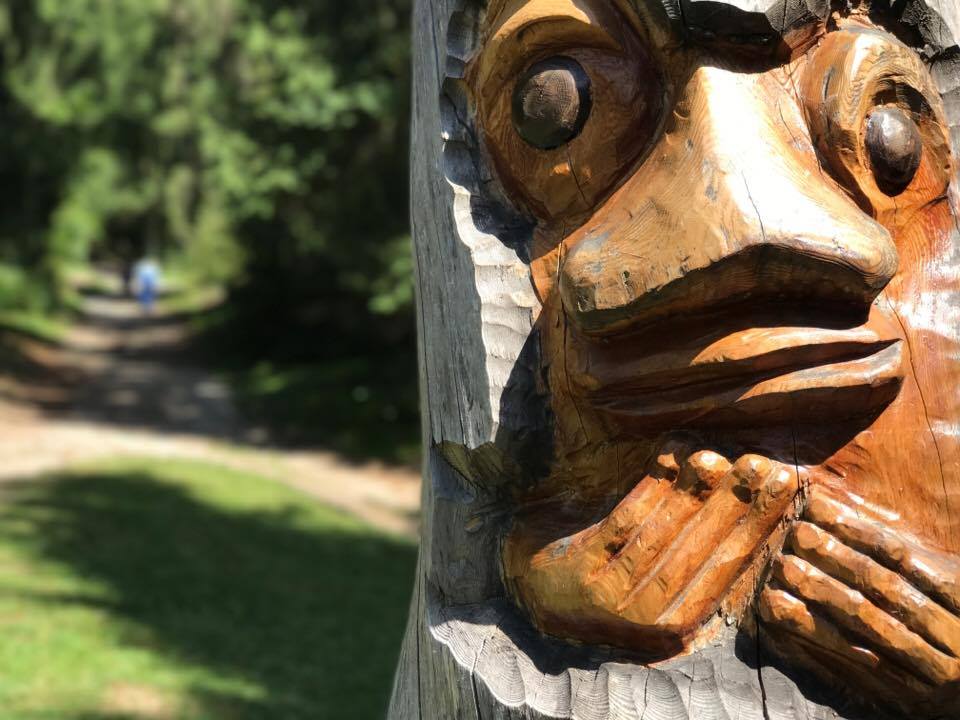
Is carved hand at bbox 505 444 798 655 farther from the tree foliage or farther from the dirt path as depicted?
the tree foliage

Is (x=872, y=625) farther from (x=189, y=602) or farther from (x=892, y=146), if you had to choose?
(x=189, y=602)

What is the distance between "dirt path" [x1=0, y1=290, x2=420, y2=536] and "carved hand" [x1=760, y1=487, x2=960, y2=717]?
6.17 metres

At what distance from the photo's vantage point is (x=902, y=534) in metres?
1.29

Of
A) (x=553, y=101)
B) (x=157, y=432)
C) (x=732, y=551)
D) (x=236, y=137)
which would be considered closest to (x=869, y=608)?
(x=732, y=551)

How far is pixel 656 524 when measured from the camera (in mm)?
1315

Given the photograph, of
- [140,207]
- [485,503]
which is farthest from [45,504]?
[140,207]

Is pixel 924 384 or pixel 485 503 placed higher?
pixel 924 384

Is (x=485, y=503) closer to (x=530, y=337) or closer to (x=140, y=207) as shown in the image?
(x=530, y=337)

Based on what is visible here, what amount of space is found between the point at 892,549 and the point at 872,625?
98 millimetres

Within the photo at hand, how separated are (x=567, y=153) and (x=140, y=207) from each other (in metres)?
29.7

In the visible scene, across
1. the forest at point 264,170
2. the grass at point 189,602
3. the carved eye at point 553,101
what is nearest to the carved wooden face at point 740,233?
the carved eye at point 553,101

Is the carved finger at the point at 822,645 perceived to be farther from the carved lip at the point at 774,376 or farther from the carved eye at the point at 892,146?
the carved eye at the point at 892,146

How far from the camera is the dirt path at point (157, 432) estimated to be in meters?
8.30

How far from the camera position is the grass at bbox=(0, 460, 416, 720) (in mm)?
4270
